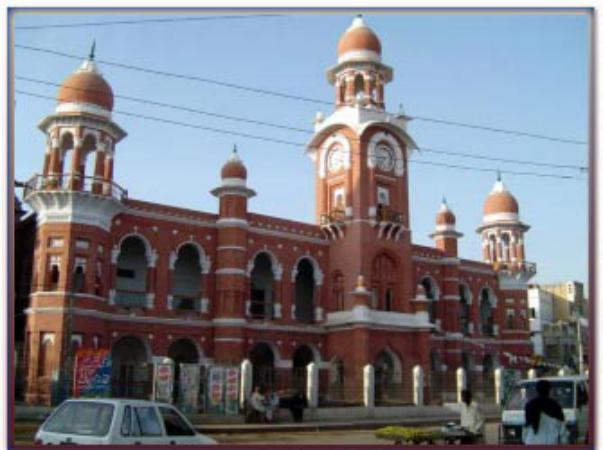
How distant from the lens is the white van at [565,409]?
41.9ft

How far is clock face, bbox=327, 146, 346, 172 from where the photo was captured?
3356 cm

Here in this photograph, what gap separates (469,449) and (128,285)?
837 inches

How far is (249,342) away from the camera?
29.3m

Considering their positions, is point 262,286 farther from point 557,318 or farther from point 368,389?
point 557,318

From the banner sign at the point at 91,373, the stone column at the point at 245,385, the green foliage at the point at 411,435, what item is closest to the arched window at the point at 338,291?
the stone column at the point at 245,385

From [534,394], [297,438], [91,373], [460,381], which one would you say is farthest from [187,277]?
[534,394]

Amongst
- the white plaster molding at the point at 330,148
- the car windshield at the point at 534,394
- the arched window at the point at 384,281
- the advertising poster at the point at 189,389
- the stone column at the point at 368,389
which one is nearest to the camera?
the car windshield at the point at 534,394

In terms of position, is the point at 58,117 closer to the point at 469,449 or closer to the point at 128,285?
the point at 128,285

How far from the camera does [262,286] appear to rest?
107ft

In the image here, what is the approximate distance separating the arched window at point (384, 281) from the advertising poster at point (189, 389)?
Answer: 11762 millimetres

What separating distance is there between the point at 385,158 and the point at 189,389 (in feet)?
52.6

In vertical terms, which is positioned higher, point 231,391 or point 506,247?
point 506,247

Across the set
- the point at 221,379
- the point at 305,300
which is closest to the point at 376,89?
the point at 305,300

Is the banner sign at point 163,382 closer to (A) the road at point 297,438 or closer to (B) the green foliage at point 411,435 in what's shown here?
(A) the road at point 297,438
